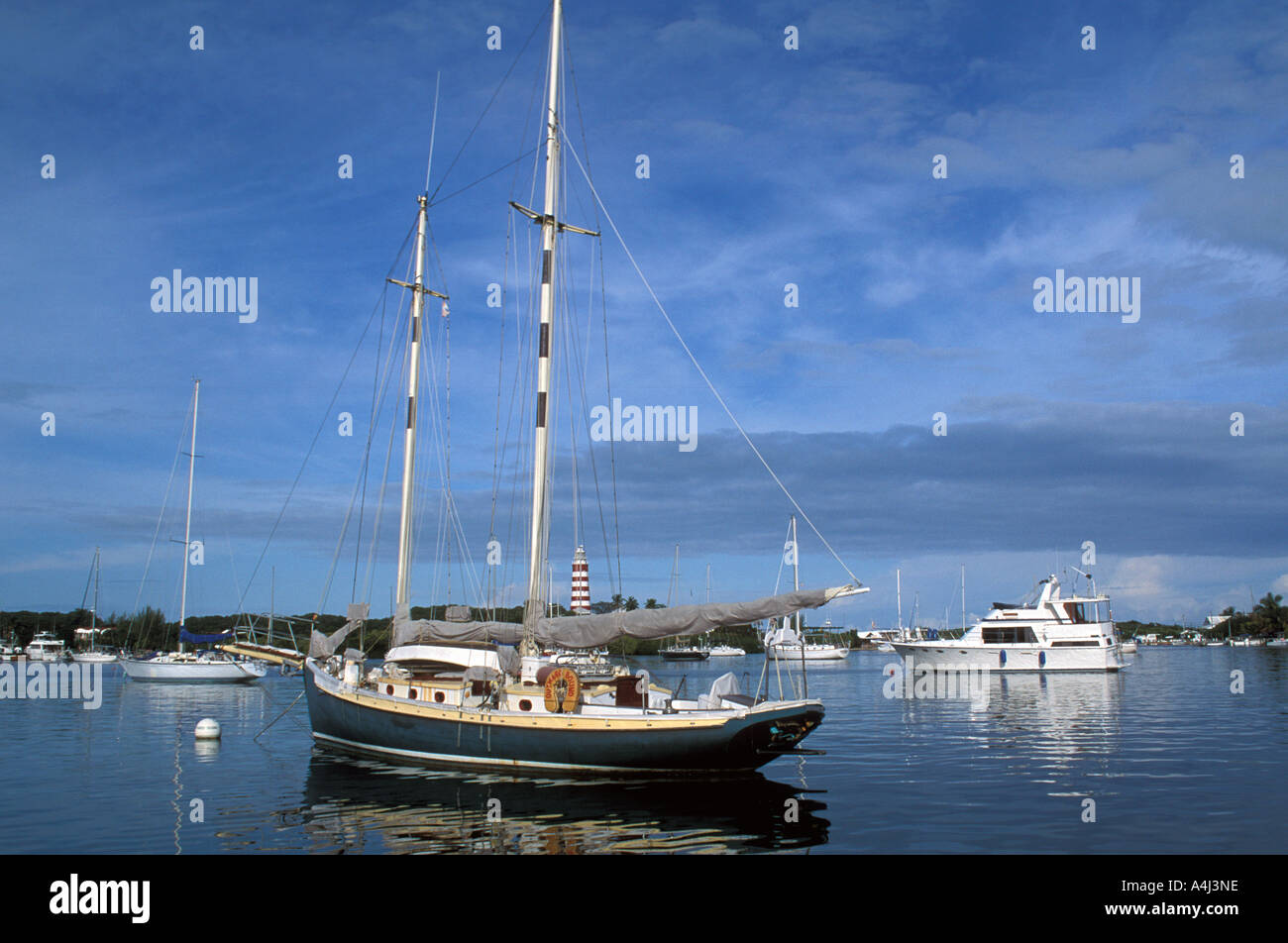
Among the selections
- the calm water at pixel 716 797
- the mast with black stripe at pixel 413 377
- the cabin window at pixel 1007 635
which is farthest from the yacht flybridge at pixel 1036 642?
the mast with black stripe at pixel 413 377

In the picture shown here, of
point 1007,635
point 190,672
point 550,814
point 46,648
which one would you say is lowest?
point 46,648

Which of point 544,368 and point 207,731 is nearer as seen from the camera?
point 544,368

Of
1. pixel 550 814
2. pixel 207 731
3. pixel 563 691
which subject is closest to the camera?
pixel 550 814

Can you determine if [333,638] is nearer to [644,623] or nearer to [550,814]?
[644,623]

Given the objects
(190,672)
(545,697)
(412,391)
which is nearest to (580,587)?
(190,672)

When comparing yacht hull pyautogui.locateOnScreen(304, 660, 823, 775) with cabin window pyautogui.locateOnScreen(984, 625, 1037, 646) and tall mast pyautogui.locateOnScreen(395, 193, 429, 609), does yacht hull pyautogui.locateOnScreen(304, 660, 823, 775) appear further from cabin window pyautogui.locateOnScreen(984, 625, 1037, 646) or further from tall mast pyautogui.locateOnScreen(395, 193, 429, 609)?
cabin window pyautogui.locateOnScreen(984, 625, 1037, 646)

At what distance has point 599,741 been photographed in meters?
24.3

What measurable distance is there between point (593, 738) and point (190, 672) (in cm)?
7087

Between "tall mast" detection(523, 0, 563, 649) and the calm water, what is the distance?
228 inches

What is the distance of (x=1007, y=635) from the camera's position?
269ft

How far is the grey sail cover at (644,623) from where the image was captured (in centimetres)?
2364
